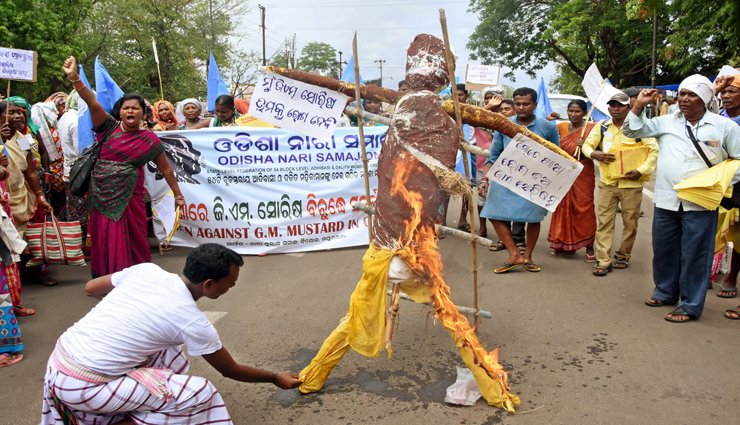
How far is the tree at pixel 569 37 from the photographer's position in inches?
981

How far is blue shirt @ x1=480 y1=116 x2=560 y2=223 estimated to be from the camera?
5.46 metres

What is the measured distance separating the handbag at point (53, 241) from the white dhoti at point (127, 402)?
3.13 meters

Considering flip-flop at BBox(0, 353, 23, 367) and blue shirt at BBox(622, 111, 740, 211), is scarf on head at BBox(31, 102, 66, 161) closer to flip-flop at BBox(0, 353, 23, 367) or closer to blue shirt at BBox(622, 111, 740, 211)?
flip-flop at BBox(0, 353, 23, 367)

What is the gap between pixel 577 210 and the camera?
589cm

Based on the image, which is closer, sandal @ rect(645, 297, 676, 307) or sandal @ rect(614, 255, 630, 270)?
sandal @ rect(645, 297, 676, 307)

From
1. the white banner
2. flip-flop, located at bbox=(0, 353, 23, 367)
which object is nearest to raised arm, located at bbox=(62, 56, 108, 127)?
flip-flop, located at bbox=(0, 353, 23, 367)

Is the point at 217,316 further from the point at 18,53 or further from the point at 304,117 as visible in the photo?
the point at 18,53

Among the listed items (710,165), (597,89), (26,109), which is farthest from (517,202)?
(26,109)

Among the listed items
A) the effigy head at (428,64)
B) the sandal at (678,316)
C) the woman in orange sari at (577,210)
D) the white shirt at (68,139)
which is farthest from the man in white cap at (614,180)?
the white shirt at (68,139)

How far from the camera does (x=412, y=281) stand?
293 centimetres

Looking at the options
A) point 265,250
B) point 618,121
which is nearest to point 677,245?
point 618,121

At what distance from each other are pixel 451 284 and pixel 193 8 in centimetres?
1983

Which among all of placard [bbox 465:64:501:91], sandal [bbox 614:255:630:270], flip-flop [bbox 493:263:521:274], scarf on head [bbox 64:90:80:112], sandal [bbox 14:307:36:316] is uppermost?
placard [bbox 465:64:501:91]

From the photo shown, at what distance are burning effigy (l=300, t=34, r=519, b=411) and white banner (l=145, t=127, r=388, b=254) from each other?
3.47 m
